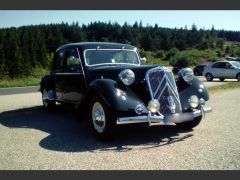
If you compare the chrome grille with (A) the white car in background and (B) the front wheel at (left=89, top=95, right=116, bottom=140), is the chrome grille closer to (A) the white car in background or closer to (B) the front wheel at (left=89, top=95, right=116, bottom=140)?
(B) the front wheel at (left=89, top=95, right=116, bottom=140)

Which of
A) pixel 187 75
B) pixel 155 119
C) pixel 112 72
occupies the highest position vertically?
pixel 112 72

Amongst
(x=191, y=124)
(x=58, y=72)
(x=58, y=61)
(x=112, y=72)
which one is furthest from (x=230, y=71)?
(x=112, y=72)

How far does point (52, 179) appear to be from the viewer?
4.29 meters

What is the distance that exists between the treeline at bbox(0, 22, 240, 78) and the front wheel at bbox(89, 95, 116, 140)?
132ft

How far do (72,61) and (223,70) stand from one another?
59.8ft

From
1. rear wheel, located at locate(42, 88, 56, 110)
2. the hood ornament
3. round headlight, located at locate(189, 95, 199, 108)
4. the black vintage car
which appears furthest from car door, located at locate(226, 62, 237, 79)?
the hood ornament

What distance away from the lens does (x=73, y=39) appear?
88.6 m

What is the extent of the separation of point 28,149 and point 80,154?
98 centimetres

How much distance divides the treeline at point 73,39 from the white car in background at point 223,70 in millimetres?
25876

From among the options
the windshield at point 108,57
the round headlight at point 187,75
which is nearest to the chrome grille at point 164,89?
the round headlight at point 187,75

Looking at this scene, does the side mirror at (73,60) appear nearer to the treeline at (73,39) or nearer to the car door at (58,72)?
the car door at (58,72)

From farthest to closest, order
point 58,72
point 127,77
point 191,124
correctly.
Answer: point 58,72, point 191,124, point 127,77

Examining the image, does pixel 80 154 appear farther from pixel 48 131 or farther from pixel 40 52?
pixel 40 52

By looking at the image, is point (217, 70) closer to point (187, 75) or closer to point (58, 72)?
point (58, 72)
